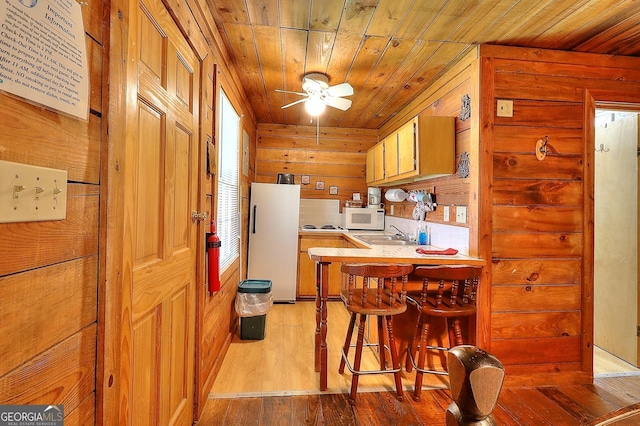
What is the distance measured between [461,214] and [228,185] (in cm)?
205

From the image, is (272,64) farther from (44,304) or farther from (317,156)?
(44,304)

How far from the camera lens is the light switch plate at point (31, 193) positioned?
573mm

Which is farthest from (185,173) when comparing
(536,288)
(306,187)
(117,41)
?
(306,187)

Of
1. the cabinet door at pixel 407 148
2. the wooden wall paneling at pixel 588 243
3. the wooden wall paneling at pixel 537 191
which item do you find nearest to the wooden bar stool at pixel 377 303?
the wooden wall paneling at pixel 537 191

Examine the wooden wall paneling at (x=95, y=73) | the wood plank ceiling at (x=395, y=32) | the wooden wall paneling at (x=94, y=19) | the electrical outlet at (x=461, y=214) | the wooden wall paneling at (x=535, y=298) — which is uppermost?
the wood plank ceiling at (x=395, y=32)

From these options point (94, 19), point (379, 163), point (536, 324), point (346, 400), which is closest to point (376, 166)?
point (379, 163)

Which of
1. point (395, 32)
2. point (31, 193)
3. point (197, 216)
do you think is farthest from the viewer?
point (395, 32)

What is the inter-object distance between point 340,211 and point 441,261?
266 centimetres

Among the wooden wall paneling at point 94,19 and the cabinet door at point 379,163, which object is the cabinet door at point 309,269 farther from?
the wooden wall paneling at point 94,19

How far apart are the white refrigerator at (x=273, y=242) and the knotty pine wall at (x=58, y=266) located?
313 centimetres

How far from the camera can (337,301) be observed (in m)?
→ 4.21

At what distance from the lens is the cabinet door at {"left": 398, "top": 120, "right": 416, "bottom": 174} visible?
2.75 m

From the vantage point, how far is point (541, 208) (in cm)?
230

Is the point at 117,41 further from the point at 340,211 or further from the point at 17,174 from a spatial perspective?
the point at 340,211
